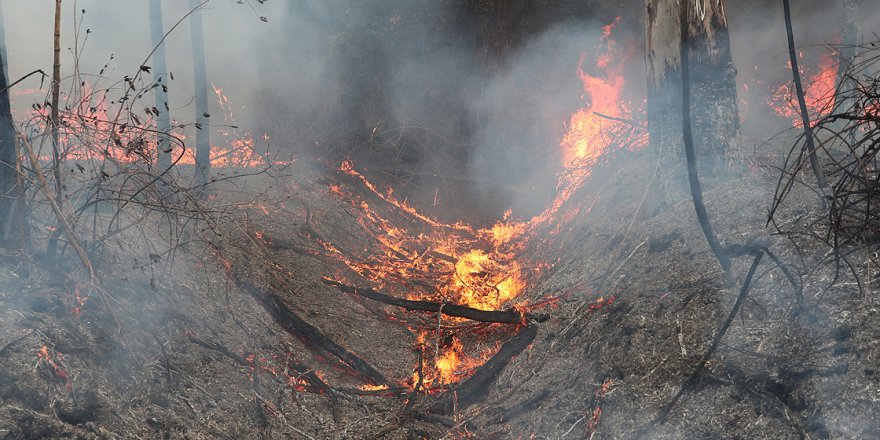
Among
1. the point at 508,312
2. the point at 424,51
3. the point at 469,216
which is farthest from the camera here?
the point at 424,51

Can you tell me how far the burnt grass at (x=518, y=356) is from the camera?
4.06 m

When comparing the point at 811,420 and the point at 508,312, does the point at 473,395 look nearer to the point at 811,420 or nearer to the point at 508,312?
the point at 508,312

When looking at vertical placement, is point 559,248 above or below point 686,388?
above

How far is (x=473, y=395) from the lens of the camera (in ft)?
18.3

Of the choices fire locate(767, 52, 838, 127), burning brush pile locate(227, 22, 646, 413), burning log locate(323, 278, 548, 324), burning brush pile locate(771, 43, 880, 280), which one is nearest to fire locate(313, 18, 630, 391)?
burning brush pile locate(227, 22, 646, 413)

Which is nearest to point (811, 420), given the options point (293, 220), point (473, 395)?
point (473, 395)

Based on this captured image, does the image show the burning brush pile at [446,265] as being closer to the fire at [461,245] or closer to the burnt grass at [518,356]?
the fire at [461,245]

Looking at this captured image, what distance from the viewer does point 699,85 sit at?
674 centimetres

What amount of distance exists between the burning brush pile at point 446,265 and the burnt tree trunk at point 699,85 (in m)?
1.96

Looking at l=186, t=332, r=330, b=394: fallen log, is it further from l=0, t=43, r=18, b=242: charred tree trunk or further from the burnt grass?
l=0, t=43, r=18, b=242: charred tree trunk

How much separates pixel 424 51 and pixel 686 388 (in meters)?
9.38

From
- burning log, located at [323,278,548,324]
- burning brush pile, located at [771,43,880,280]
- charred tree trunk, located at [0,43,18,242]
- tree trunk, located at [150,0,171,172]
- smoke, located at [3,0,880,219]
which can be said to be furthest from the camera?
smoke, located at [3,0,880,219]

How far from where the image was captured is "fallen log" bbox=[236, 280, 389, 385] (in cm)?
598

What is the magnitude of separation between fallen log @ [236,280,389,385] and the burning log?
A: 41.0 inches
